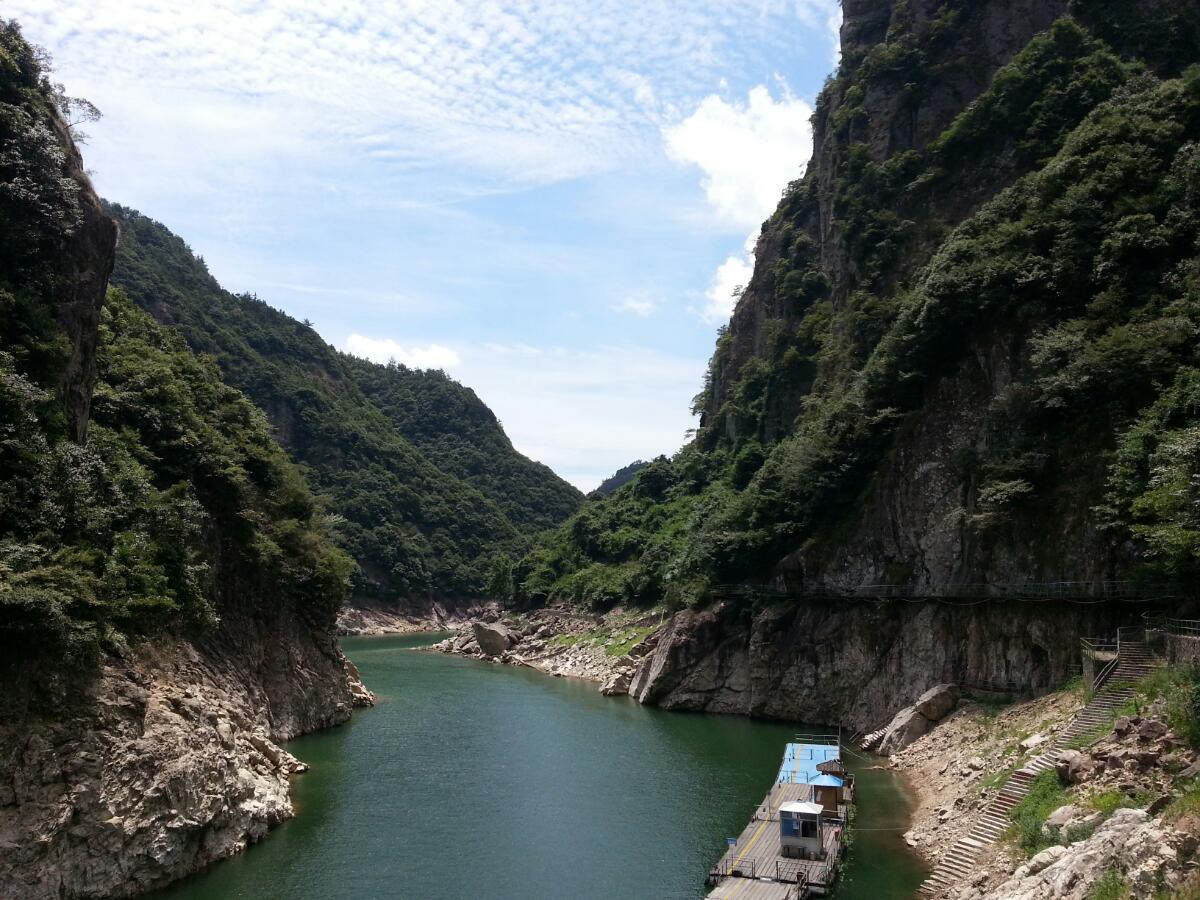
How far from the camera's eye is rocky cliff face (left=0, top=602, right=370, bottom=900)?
2263 centimetres

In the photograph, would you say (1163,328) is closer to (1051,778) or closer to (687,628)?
(1051,778)

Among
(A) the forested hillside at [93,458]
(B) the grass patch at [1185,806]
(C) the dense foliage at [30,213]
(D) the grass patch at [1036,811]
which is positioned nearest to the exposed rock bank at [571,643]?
(A) the forested hillside at [93,458]

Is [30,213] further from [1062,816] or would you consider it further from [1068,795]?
[1068,795]

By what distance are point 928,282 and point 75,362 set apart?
40.7m

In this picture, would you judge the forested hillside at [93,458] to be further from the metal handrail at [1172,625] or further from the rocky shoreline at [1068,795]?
the metal handrail at [1172,625]

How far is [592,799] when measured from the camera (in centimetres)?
3669

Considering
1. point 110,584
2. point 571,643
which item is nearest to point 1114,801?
point 110,584

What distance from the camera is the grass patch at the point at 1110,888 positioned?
51.3 ft

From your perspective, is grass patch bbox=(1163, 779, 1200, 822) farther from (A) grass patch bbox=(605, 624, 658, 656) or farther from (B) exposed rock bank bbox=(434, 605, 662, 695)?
(A) grass patch bbox=(605, 624, 658, 656)

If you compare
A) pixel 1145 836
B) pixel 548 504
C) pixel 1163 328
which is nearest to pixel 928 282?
pixel 1163 328

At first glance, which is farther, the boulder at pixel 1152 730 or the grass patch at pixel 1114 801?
the boulder at pixel 1152 730

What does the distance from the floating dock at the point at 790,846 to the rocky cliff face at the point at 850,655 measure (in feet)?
41.5

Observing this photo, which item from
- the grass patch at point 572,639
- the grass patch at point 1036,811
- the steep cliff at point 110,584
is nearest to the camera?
the grass patch at point 1036,811

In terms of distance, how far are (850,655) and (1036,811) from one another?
25113mm
